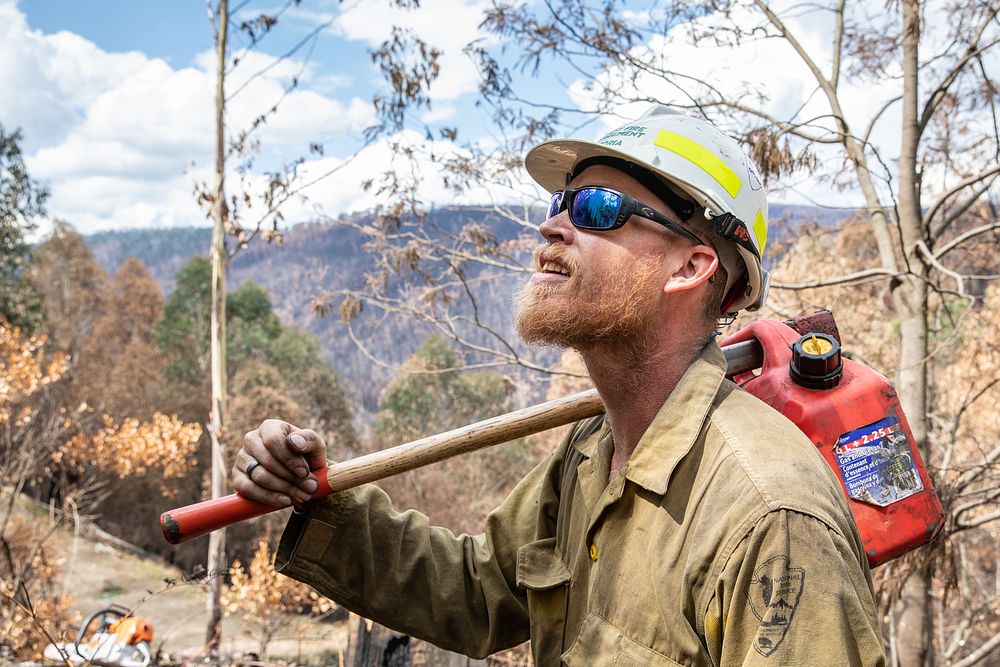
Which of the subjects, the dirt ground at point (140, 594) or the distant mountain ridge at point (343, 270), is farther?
the dirt ground at point (140, 594)

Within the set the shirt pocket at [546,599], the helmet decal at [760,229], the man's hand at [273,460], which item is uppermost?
the helmet decal at [760,229]

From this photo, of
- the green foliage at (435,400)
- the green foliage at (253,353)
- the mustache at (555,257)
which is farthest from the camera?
the green foliage at (253,353)

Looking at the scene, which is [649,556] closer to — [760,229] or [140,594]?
[760,229]

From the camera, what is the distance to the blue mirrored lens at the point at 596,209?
1.94 meters

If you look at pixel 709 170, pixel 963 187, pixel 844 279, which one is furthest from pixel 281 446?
pixel 963 187

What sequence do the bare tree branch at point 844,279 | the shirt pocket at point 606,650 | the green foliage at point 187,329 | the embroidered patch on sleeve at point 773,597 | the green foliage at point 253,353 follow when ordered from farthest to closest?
the green foliage at point 187,329 → the green foliage at point 253,353 → the bare tree branch at point 844,279 → the shirt pocket at point 606,650 → the embroidered patch on sleeve at point 773,597

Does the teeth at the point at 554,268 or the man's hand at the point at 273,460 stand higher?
the teeth at the point at 554,268

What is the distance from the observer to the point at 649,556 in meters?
1.61

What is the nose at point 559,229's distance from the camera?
→ 200 centimetres

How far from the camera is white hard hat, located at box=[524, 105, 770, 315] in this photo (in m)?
1.91

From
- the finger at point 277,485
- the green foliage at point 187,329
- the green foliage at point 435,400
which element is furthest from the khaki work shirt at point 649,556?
the green foliage at point 187,329

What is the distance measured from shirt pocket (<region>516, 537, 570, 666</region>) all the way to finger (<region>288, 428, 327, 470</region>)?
571mm

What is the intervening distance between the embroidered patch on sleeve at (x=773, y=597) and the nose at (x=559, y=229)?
922 millimetres

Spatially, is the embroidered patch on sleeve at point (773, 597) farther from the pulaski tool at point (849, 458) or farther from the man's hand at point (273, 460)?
the man's hand at point (273, 460)
